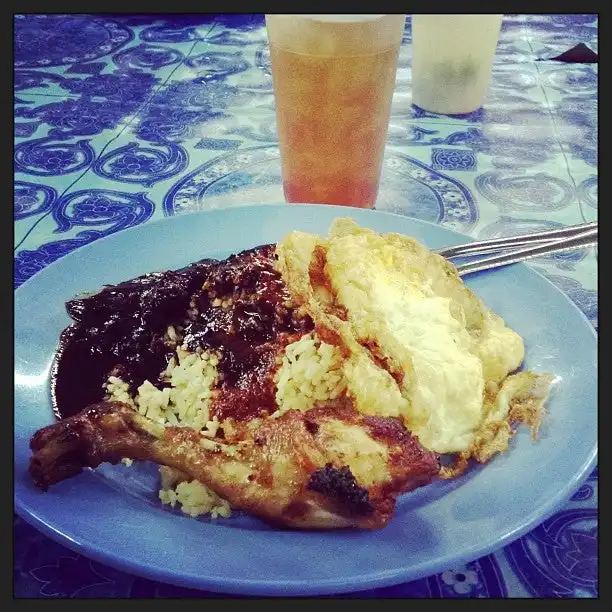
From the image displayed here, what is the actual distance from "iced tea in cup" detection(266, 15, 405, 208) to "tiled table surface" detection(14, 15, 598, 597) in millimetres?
307

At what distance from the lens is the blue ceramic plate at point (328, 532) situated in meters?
1.09

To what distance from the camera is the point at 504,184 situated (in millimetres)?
2811

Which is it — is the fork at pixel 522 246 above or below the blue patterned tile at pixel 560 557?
above

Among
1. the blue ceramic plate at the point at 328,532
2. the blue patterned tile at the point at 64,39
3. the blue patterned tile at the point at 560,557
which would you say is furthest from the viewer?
the blue patterned tile at the point at 64,39

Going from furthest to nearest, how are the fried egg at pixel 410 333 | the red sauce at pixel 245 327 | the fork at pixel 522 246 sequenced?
1. the fork at pixel 522 246
2. the red sauce at pixel 245 327
3. the fried egg at pixel 410 333

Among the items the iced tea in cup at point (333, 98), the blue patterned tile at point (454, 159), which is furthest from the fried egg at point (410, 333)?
the blue patterned tile at point (454, 159)

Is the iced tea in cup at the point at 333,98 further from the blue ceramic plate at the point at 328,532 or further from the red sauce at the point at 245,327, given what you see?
the blue ceramic plate at the point at 328,532

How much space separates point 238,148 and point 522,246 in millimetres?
1559

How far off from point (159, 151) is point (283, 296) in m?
1.57

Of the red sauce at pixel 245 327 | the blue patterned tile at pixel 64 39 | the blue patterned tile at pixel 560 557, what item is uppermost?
the blue patterned tile at pixel 64 39

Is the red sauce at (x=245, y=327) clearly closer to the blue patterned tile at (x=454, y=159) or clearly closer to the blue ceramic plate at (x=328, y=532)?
the blue ceramic plate at (x=328, y=532)

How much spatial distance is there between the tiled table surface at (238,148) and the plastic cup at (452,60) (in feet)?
0.30

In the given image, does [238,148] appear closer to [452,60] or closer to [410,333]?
[452,60]

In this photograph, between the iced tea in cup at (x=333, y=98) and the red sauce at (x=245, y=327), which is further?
the iced tea in cup at (x=333, y=98)
